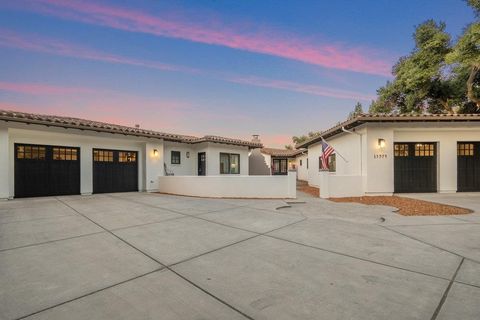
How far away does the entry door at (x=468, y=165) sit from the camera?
10.9m

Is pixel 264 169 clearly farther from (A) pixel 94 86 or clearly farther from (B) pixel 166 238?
(B) pixel 166 238

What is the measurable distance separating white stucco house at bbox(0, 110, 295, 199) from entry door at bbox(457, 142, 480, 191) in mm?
8953

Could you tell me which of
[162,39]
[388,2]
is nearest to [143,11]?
[162,39]

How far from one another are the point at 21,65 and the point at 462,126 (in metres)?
22.1

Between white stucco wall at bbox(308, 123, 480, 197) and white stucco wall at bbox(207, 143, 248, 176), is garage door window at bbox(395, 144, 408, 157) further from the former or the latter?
white stucco wall at bbox(207, 143, 248, 176)

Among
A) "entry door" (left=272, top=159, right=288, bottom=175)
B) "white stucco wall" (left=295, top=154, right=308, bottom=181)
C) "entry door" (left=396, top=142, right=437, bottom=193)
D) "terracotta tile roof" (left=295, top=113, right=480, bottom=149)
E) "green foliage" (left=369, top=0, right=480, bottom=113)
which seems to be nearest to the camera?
"terracotta tile roof" (left=295, top=113, right=480, bottom=149)

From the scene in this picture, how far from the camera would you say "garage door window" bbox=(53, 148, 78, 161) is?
10.6 meters

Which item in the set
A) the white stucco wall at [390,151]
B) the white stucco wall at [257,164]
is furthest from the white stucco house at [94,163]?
the white stucco wall at [257,164]

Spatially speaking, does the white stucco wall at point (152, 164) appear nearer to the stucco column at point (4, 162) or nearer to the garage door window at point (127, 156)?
the garage door window at point (127, 156)

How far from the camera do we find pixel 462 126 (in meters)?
10.6

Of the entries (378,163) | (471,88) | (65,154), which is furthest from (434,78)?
(65,154)

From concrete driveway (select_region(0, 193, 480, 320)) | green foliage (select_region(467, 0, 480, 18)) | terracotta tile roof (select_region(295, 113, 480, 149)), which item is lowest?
concrete driveway (select_region(0, 193, 480, 320))

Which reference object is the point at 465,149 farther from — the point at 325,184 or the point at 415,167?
the point at 325,184

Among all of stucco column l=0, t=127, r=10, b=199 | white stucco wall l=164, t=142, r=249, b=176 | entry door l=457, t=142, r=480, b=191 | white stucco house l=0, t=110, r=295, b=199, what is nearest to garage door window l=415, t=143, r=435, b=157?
entry door l=457, t=142, r=480, b=191
